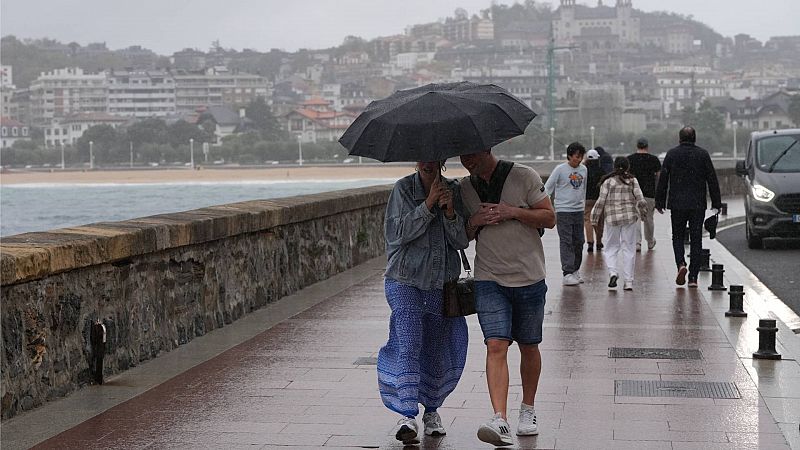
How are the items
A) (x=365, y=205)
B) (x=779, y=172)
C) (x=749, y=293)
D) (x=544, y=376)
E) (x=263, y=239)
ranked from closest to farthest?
(x=544, y=376), (x=263, y=239), (x=749, y=293), (x=365, y=205), (x=779, y=172)

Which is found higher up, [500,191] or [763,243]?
[500,191]

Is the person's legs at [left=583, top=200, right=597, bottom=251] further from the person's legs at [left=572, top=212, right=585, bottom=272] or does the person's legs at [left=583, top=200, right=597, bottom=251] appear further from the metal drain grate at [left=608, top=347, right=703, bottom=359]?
the metal drain grate at [left=608, top=347, right=703, bottom=359]

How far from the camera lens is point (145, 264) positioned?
33.0ft

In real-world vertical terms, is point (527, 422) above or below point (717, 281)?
above

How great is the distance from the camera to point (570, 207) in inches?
610

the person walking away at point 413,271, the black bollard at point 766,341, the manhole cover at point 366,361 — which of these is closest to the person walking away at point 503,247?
the person walking away at point 413,271

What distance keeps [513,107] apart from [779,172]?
617 inches

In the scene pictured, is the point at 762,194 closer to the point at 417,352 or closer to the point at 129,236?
the point at 129,236

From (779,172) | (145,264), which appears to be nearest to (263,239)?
(145,264)

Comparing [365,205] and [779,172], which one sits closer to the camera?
[365,205]

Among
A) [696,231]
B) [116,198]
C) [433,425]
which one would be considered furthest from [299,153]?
[433,425]

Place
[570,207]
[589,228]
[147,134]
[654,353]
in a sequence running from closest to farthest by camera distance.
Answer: [654,353] < [570,207] < [589,228] < [147,134]

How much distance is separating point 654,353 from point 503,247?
10.5ft

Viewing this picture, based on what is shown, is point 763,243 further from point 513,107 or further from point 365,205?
point 513,107
